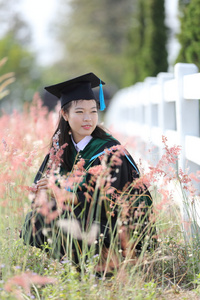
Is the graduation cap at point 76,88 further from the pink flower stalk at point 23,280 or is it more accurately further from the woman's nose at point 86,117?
the pink flower stalk at point 23,280

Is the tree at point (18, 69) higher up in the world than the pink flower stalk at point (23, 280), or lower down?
higher up

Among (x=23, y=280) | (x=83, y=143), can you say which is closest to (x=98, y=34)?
(x=83, y=143)

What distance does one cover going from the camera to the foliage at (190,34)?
20.2 ft

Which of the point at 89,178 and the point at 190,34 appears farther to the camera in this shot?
the point at 190,34

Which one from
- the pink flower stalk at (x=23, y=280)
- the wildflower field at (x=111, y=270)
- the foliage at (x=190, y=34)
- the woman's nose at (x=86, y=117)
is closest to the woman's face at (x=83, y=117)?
the woman's nose at (x=86, y=117)

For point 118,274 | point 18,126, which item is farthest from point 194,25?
point 118,274

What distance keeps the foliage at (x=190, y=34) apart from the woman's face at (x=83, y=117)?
361 centimetres

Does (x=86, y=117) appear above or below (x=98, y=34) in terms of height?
below

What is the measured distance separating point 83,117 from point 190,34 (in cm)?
405

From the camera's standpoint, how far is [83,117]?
2.92 meters

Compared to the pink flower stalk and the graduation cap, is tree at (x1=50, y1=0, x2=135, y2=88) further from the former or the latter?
the pink flower stalk

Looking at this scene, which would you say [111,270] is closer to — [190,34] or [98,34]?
[190,34]

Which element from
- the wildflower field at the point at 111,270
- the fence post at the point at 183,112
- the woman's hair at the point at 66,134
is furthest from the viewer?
the fence post at the point at 183,112

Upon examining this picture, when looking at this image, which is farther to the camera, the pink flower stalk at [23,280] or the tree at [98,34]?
the tree at [98,34]
